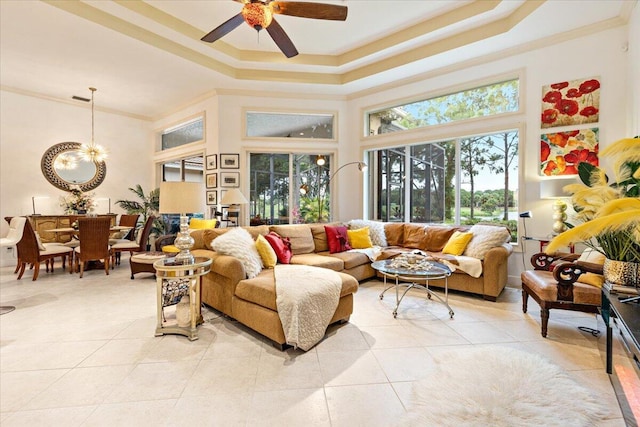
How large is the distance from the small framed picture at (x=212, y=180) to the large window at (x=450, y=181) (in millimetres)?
3140

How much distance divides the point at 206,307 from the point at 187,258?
96 cm

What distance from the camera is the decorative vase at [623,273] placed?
1712 mm

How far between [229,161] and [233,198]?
0.92 metres

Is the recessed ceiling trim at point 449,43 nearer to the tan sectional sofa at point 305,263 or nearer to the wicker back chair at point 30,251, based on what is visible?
the tan sectional sofa at point 305,263

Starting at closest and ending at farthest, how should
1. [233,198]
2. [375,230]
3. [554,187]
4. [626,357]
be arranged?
[626,357]
[554,187]
[375,230]
[233,198]

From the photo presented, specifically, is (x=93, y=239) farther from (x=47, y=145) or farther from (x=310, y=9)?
(x=310, y=9)

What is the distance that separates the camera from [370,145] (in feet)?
18.9

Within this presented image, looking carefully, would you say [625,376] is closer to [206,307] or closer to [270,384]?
[270,384]

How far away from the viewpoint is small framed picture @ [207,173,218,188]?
5680 millimetres

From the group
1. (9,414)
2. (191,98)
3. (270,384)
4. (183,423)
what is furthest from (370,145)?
(9,414)

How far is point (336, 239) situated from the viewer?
4.40 m

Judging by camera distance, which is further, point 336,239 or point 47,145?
point 47,145

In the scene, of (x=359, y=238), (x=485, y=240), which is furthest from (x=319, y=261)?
(x=485, y=240)

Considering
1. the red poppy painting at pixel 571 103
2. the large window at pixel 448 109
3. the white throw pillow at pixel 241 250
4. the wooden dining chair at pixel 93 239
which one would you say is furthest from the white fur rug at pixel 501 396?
the wooden dining chair at pixel 93 239
